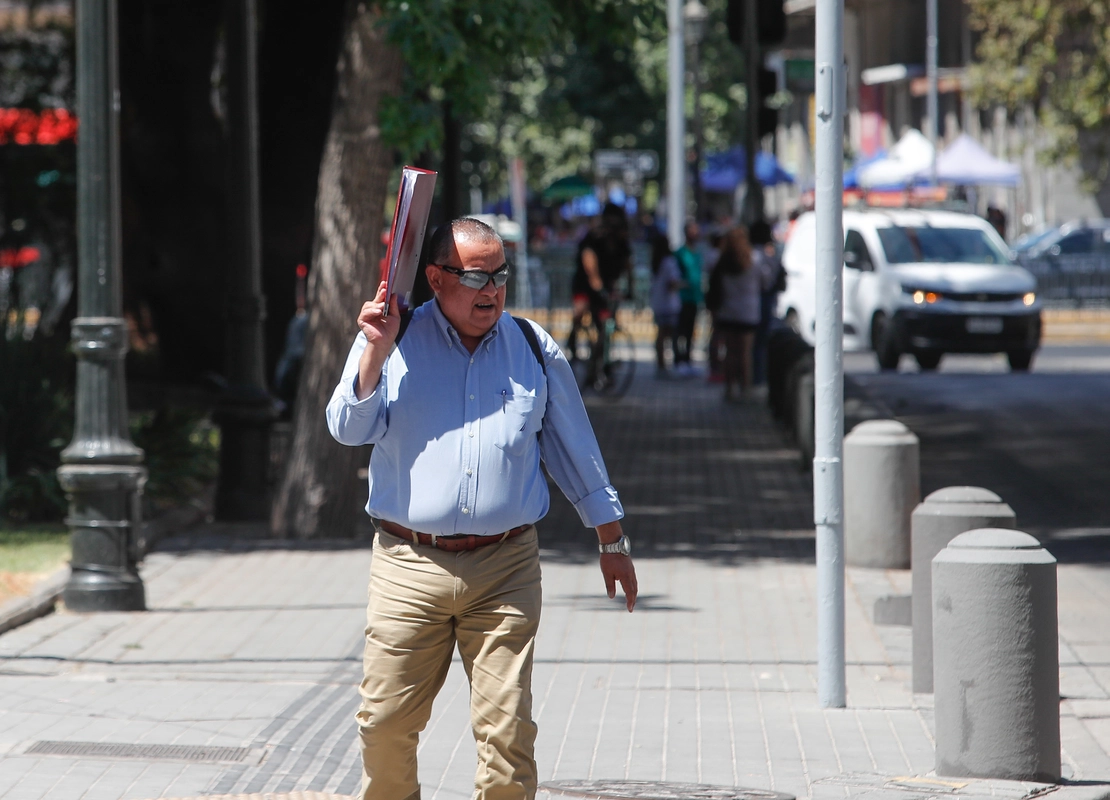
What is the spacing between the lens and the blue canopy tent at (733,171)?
38750 millimetres

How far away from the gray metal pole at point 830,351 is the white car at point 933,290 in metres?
15.5

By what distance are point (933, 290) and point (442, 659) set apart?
18046mm

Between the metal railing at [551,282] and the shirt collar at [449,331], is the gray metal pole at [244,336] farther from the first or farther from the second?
the metal railing at [551,282]

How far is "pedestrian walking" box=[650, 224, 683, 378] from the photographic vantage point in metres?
21.7

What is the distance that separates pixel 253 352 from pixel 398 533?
23.9 feet

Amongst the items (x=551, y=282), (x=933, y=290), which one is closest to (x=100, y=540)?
(x=933, y=290)

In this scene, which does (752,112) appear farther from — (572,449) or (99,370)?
(572,449)

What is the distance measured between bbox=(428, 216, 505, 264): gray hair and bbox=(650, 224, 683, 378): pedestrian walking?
1726cm

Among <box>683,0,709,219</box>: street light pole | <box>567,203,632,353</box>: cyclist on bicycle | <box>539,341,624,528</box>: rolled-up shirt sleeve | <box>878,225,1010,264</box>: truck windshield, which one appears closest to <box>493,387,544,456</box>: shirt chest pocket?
<box>539,341,624,528</box>: rolled-up shirt sleeve

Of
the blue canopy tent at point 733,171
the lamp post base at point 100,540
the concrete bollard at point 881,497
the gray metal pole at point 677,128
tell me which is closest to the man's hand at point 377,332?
the lamp post base at point 100,540

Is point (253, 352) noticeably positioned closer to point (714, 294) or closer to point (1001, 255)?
point (714, 294)

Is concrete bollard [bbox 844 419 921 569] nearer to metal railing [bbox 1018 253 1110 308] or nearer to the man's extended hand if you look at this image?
the man's extended hand

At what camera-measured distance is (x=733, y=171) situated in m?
43.1

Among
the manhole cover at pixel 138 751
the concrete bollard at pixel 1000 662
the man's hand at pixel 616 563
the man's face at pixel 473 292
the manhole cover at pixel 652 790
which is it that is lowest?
the manhole cover at pixel 652 790
